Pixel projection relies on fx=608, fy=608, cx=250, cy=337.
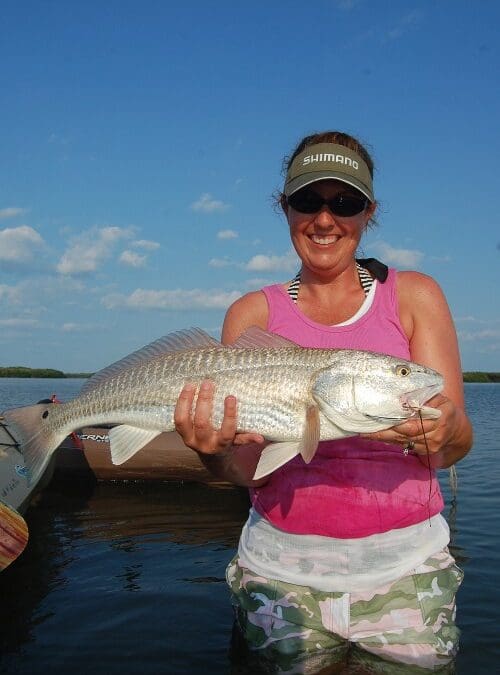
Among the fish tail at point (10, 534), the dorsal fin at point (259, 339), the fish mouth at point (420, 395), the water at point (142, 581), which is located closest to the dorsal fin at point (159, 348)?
the dorsal fin at point (259, 339)

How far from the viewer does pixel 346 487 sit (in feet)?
12.1

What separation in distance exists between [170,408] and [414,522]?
1.76m

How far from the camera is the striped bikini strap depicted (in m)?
4.16

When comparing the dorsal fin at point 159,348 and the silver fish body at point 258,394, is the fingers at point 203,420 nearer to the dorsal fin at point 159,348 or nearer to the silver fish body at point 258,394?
the silver fish body at point 258,394

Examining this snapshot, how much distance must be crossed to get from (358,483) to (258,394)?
84 centimetres

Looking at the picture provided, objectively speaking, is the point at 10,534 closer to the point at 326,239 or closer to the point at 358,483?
the point at 358,483

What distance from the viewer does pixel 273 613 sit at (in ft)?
12.2

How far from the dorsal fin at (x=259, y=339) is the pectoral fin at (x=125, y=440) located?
959 millimetres

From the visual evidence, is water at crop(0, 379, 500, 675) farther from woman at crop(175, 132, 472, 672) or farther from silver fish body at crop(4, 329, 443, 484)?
silver fish body at crop(4, 329, 443, 484)

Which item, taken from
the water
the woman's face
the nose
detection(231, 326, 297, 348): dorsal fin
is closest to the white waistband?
detection(231, 326, 297, 348): dorsal fin

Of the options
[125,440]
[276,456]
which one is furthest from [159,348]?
[276,456]

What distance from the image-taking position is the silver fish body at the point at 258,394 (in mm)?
3775

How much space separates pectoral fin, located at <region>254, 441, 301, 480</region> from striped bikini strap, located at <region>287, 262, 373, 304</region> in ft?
3.48

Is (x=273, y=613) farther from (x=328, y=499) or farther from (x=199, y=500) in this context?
(x=199, y=500)
